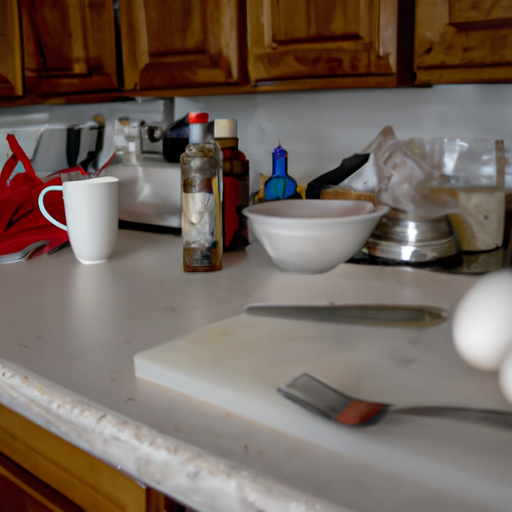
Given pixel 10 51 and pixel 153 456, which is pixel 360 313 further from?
pixel 10 51

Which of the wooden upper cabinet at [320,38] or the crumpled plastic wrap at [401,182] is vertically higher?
the wooden upper cabinet at [320,38]

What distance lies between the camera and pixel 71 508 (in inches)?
22.6

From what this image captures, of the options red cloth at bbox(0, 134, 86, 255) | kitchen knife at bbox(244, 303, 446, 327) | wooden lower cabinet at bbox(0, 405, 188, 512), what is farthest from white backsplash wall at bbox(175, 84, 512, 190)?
wooden lower cabinet at bbox(0, 405, 188, 512)

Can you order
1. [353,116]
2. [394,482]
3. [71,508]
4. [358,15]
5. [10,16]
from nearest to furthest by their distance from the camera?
[394,482]
[71,508]
[358,15]
[353,116]
[10,16]

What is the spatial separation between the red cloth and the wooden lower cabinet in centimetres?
47

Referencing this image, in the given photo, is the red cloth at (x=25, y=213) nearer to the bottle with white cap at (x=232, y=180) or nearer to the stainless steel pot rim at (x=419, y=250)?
the bottle with white cap at (x=232, y=180)

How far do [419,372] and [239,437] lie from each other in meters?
0.18

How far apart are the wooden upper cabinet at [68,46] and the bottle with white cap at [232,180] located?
1.64 feet

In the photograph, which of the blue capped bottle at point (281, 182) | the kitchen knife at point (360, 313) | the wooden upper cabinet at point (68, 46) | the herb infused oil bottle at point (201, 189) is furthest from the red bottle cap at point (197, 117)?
the wooden upper cabinet at point (68, 46)

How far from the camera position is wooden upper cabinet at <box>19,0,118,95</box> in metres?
1.31

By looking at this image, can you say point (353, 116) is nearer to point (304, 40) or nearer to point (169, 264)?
point (304, 40)

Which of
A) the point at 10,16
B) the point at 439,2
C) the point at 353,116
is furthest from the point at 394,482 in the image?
the point at 10,16

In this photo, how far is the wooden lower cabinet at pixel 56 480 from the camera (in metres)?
0.51

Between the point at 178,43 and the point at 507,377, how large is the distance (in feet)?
3.31
